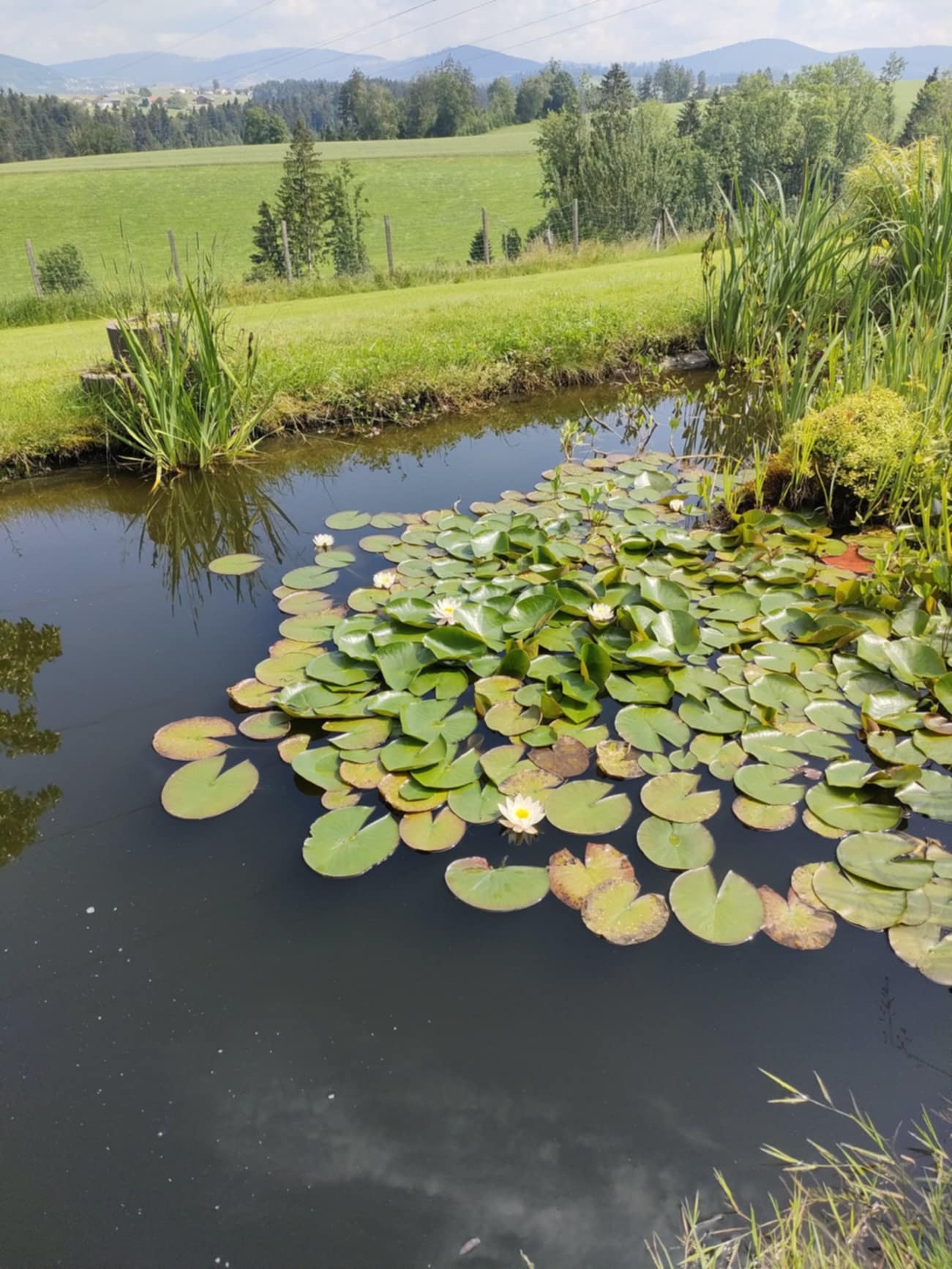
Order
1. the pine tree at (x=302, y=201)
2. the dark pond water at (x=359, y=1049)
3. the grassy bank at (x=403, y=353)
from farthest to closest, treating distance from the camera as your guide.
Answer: the pine tree at (x=302, y=201) < the grassy bank at (x=403, y=353) < the dark pond water at (x=359, y=1049)

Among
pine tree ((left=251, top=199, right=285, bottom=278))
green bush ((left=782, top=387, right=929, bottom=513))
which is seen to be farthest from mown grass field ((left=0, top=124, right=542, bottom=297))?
green bush ((left=782, top=387, right=929, bottom=513))

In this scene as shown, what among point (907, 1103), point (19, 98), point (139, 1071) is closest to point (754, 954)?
point (907, 1103)

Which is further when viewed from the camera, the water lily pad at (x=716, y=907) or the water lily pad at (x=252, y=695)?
the water lily pad at (x=252, y=695)

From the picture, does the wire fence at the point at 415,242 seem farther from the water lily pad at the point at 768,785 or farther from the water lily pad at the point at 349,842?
the water lily pad at the point at 768,785

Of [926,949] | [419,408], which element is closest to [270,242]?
[419,408]

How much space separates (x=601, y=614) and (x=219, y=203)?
120ft

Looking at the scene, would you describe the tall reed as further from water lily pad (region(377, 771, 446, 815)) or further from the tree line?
the tree line

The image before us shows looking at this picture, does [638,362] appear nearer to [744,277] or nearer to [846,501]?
[744,277]

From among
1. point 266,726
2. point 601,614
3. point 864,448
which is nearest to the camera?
point 266,726

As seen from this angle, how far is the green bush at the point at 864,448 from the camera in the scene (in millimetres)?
2998

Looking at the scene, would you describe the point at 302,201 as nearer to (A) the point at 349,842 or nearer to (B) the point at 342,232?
(B) the point at 342,232

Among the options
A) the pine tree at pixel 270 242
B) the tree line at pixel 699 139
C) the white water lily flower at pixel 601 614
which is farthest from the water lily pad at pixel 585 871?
the pine tree at pixel 270 242

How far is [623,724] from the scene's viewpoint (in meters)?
2.11

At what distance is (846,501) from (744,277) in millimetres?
2398
